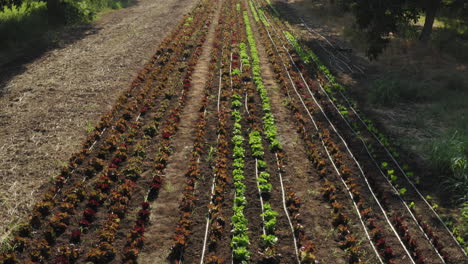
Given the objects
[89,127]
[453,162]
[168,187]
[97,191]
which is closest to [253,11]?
[89,127]

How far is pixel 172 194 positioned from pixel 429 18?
15.9 metres

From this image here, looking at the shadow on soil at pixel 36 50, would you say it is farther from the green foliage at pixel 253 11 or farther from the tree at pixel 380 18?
the tree at pixel 380 18

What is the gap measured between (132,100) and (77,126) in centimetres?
214

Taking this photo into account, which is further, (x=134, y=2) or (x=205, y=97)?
(x=134, y=2)

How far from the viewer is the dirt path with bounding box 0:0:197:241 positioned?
824 cm

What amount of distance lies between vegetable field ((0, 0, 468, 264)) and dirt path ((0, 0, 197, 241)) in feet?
2.00

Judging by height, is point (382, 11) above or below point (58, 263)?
above

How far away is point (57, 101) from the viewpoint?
Answer: 11.9m

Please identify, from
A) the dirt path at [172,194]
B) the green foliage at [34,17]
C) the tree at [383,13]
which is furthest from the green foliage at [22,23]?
the tree at [383,13]

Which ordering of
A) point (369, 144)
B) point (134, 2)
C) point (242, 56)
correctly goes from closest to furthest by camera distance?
point (369, 144)
point (242, 56)
point (134, 2)

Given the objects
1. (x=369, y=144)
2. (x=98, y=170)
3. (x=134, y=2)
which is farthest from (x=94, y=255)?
(x=134, y=2)

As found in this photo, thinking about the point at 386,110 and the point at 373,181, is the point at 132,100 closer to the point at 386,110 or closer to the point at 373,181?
the point at 373,181

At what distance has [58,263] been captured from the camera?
591 cm

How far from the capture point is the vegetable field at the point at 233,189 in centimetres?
655
